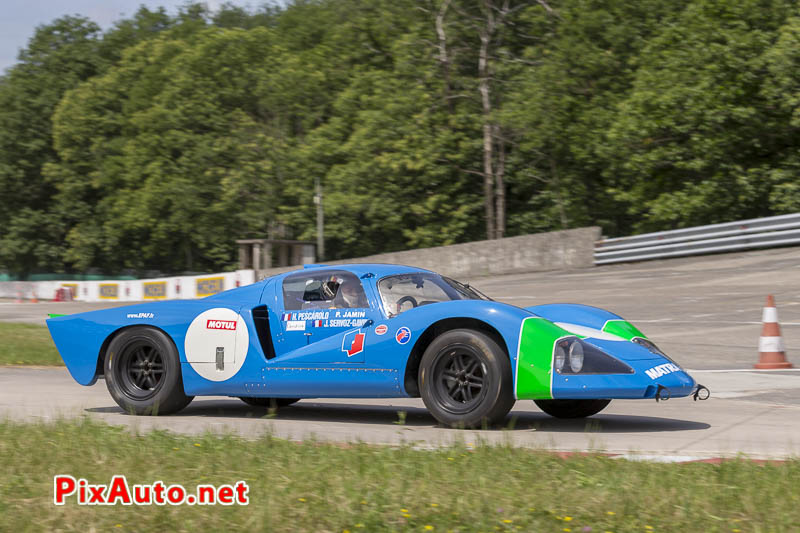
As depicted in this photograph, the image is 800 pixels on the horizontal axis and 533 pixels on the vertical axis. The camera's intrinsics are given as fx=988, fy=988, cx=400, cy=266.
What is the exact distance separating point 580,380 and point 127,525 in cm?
324

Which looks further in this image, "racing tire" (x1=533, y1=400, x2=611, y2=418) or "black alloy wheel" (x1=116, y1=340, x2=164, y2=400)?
"black alloy wheel" (x1=116, y1=340, x2=164, y2=400)

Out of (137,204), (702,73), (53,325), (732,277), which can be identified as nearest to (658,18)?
(702,73)

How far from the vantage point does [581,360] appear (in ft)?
21.3

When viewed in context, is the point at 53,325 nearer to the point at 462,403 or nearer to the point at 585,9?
the point at 462,403

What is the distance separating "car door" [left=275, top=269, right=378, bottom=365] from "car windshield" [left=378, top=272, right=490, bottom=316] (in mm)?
151

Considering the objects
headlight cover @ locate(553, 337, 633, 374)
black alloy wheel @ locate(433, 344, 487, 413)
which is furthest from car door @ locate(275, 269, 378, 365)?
headlight cover @ locate(553, 337, 633, 374)

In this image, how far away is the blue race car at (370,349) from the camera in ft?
21.4

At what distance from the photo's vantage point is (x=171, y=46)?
5209cm

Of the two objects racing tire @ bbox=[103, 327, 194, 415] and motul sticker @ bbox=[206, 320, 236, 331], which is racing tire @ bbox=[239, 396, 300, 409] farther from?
motul sticker @ bbox=[206, 320, 236, 331]

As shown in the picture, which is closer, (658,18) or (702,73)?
(702,73)

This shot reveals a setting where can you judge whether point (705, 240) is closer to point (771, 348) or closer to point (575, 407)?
point (771, 348)

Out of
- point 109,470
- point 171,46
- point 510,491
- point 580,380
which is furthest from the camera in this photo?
point 171,46

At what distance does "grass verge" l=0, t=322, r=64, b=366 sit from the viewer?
13094mm

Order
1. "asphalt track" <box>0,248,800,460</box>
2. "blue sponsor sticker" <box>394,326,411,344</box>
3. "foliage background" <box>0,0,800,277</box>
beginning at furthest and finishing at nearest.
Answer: "foliage background" <box>0,0,800,277</box>
"blue sponsor sticker" <box>394,326,411,344</box>
"asphalt track" <box>0,248,800,460</box>
